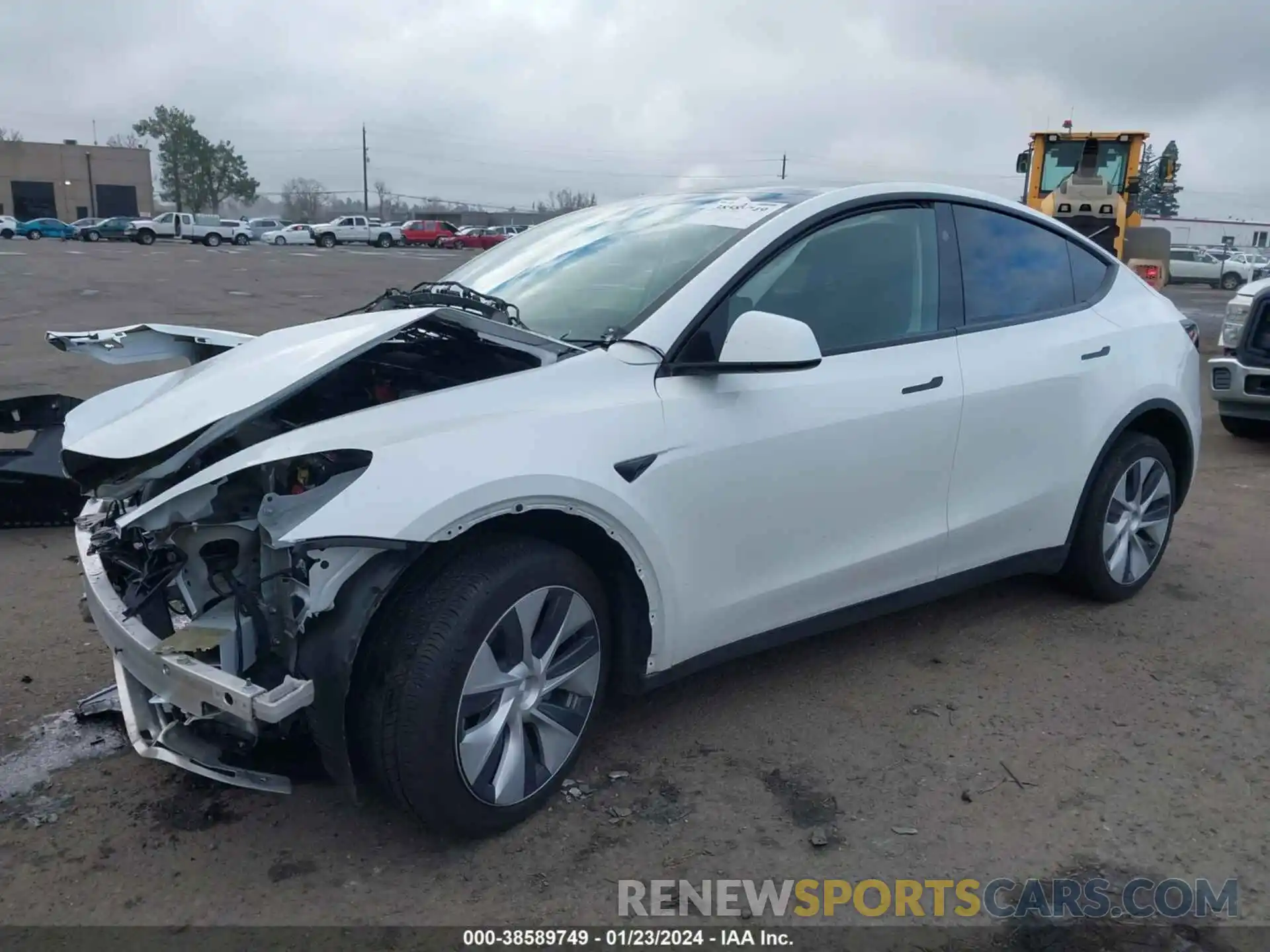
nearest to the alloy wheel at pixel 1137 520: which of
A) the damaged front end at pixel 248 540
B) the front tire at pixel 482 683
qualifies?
the front tire at pixel 482 683

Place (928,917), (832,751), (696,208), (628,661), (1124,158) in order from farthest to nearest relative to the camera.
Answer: (1124,158), (696,208), (832,751), (628,661), (928,917)

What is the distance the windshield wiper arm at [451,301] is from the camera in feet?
11.3

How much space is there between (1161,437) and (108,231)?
56.3 meters

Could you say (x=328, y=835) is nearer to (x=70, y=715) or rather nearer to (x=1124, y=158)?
(x=70, y=715)

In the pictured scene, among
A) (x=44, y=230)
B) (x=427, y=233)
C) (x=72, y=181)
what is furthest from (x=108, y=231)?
(x=72, y=181)

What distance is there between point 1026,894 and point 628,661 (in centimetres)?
121

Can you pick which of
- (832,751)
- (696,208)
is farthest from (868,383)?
(832,751)

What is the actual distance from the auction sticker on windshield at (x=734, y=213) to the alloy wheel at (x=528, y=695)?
1.42 meters

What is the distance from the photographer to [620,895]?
2666 millimetres

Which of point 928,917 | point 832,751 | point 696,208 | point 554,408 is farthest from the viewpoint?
point 696,208

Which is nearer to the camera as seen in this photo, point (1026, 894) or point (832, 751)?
point (1026, 894)

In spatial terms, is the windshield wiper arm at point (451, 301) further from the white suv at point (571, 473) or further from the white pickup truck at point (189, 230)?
the white pickup truck at point (189, 230)

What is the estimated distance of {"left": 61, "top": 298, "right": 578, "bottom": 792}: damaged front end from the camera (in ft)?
8.22

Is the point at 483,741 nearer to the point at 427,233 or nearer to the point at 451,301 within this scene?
the point at 451,301
